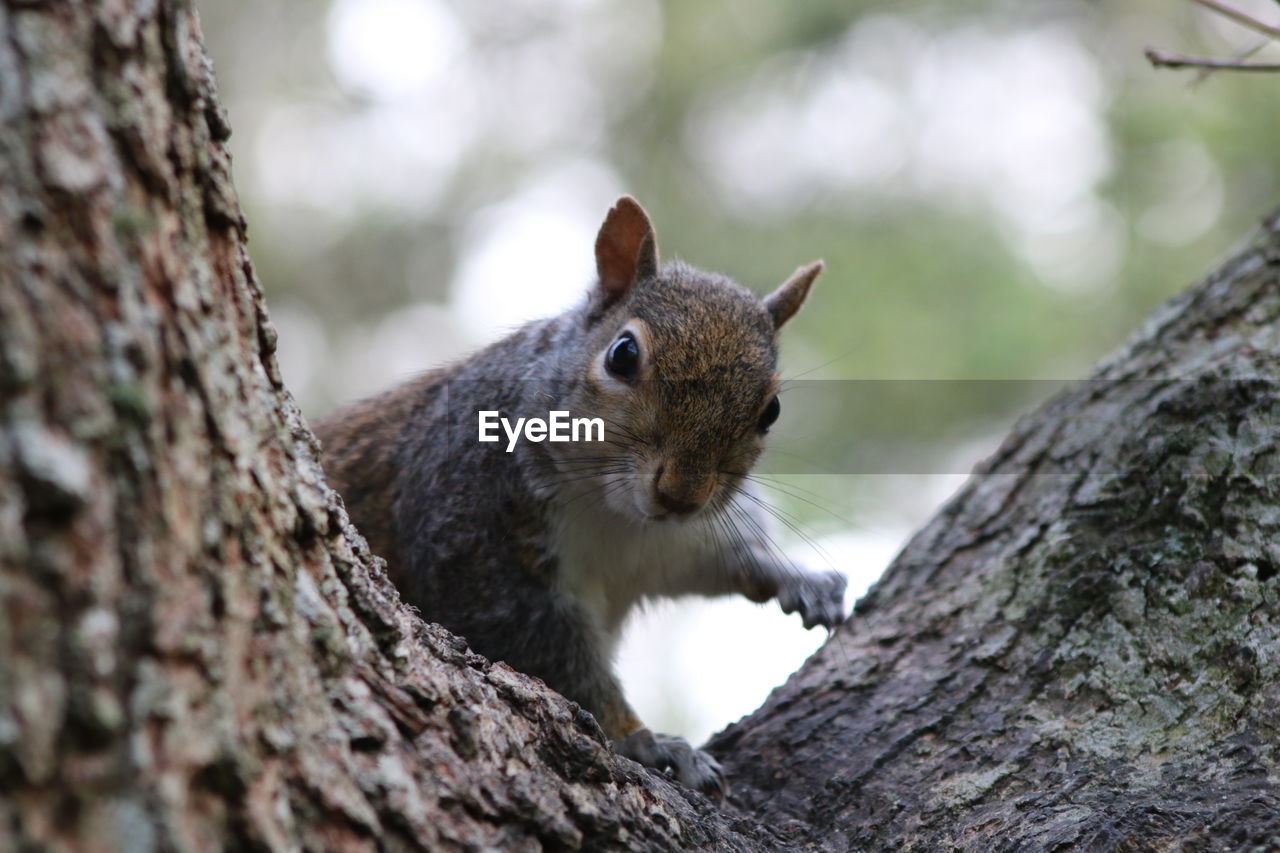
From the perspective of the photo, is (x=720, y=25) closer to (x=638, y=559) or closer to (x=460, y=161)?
(x=460, y=161)

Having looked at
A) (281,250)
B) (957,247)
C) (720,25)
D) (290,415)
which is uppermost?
(720,25)

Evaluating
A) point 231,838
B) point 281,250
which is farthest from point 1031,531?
point 281,250

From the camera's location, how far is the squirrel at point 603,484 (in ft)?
10.3

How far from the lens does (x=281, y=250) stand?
8.85m

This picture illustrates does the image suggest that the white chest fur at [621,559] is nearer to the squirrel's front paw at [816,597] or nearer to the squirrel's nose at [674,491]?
the squirrel's nose at [674,491]

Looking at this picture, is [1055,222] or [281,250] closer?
[1055,222]

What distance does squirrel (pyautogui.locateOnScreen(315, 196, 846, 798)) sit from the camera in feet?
10.3

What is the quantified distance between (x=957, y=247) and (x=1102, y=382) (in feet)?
12.5

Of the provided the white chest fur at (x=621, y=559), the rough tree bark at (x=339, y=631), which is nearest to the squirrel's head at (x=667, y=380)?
the white chest fur at (x=621, y=559)

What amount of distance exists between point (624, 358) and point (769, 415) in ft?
1.61

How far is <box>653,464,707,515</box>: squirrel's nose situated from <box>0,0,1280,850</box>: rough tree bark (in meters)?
0.62

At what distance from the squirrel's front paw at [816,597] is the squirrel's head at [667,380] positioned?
0.54 metres

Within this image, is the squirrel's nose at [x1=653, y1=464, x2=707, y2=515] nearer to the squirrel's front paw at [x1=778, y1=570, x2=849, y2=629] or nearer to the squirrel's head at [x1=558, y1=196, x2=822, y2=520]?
the squirrel's head at [x1=558, y1=196, x2=822, y2=520]

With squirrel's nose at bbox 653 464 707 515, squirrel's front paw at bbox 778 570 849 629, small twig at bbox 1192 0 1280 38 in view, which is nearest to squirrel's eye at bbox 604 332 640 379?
squirrel's nose at bbox 653 464 707 515
